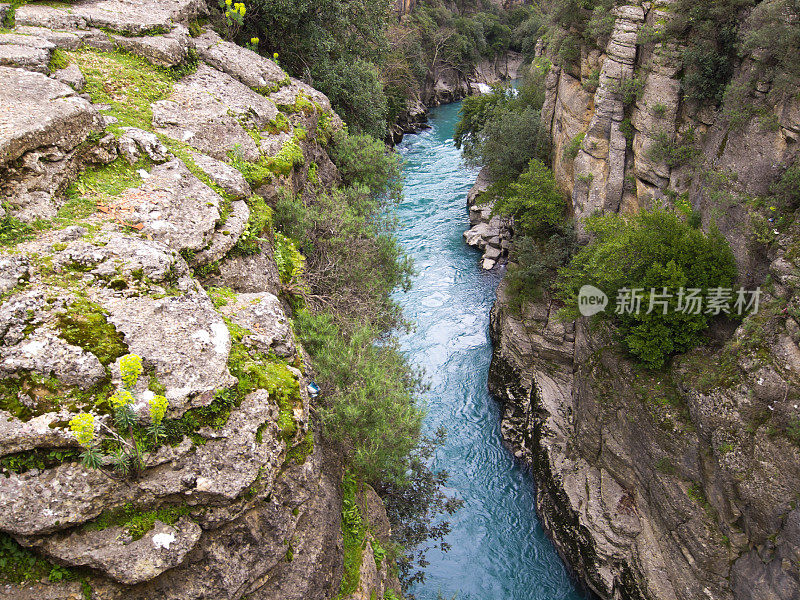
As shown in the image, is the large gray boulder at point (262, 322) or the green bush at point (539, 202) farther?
the green bush at point (539, 202)

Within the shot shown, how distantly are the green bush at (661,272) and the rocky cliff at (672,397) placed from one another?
365 millimetres

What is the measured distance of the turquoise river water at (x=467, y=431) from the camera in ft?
39.3

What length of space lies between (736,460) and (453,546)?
710 centimetres

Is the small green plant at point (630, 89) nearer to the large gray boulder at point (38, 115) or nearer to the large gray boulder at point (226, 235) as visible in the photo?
the large gray boulder at point (226, 235)

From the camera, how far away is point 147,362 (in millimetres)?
5770

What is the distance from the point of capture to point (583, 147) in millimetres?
16031

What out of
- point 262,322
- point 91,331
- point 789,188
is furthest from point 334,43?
point 91,331

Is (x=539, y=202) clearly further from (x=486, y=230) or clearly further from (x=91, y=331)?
(x=91, y=331)

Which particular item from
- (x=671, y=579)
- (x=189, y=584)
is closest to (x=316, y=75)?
(x=189, y=584)

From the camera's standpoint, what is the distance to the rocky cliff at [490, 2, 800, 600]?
27.7 ft

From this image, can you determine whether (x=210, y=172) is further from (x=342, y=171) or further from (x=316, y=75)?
(x=316, y=75)
